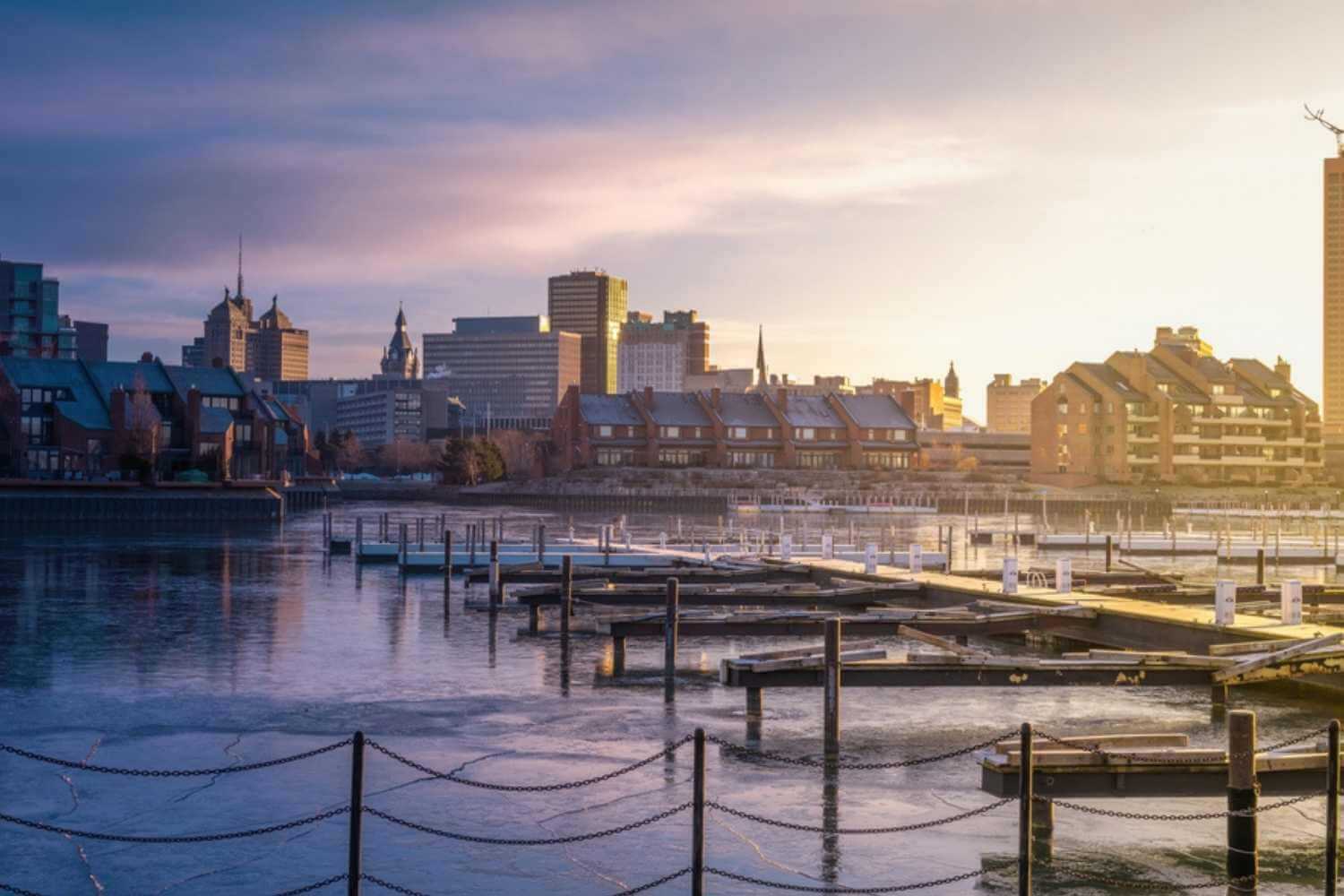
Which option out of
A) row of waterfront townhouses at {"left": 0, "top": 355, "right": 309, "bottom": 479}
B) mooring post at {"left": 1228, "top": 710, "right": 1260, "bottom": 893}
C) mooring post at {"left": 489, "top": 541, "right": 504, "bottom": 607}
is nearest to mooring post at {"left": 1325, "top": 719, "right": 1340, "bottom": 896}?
mooring post at {"left": 1228, "top": 710, "right": 1260, "bottom": 893}

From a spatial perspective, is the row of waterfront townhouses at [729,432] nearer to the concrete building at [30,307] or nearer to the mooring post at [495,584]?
the concrete building at [30,307]

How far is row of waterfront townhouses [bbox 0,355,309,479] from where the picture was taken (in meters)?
117

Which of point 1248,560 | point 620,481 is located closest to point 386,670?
point 1248,560

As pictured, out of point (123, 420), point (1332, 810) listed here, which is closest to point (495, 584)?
point (1332, 810)

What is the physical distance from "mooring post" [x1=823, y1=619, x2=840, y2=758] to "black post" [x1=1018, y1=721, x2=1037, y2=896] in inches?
291

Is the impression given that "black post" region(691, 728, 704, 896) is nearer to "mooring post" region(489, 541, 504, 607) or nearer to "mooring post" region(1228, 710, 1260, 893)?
"mooring post" region(1228, 710, 1260, 893)

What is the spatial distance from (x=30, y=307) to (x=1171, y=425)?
15168cm

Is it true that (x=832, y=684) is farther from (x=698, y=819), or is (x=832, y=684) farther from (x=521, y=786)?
(x=698, y=819)

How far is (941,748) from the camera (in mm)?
21734

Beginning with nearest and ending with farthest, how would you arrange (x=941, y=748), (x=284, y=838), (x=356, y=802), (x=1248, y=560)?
1. (x=356, y=802)
2. (x=284, y=838)
3. (x=941, y=748)
4. (x=1248, y=560)

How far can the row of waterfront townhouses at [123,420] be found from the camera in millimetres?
117062

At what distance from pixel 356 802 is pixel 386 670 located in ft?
55.6

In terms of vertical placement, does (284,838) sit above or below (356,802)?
below

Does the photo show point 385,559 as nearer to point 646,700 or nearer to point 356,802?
point 646,700
